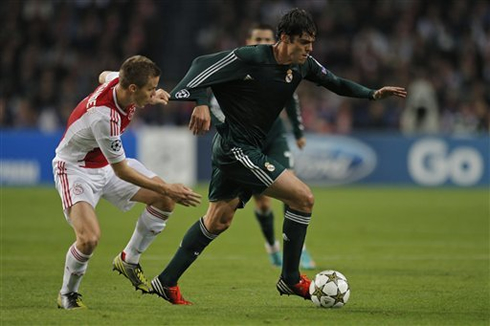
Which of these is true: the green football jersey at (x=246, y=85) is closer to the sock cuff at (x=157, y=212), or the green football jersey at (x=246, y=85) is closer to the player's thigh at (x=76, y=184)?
the sock cuff at (x=157, y=212)

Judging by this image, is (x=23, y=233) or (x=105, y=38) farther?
(x=105, y=38)

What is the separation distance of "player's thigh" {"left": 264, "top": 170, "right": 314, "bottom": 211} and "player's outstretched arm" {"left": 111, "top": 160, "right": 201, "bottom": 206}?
2.81 feet

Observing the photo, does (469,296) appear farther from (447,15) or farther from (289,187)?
(447,15)

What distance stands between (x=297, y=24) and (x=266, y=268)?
11.5 feet

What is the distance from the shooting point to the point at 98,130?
6996 mm

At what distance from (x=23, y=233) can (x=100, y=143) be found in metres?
6.56

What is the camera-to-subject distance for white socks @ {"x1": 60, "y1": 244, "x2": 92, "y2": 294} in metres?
7.14

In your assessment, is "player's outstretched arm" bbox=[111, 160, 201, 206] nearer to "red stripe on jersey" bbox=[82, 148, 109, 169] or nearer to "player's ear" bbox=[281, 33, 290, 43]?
"red stripe on jersey" bbox=[82, 148, 109, 169]

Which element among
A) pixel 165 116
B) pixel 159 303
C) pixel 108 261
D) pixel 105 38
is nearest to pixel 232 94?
pixel 159 303

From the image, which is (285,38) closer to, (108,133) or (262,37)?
(108,133)

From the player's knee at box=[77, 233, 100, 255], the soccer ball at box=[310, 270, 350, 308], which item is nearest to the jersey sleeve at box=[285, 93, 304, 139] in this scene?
the soccer ball at box=[310, 270, 350, 308]

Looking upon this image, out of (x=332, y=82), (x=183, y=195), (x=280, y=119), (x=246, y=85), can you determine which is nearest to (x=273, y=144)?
(x=280, y=119)

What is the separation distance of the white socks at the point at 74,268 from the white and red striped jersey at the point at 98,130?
29.2 inches

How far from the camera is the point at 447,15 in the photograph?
80.6 feet
